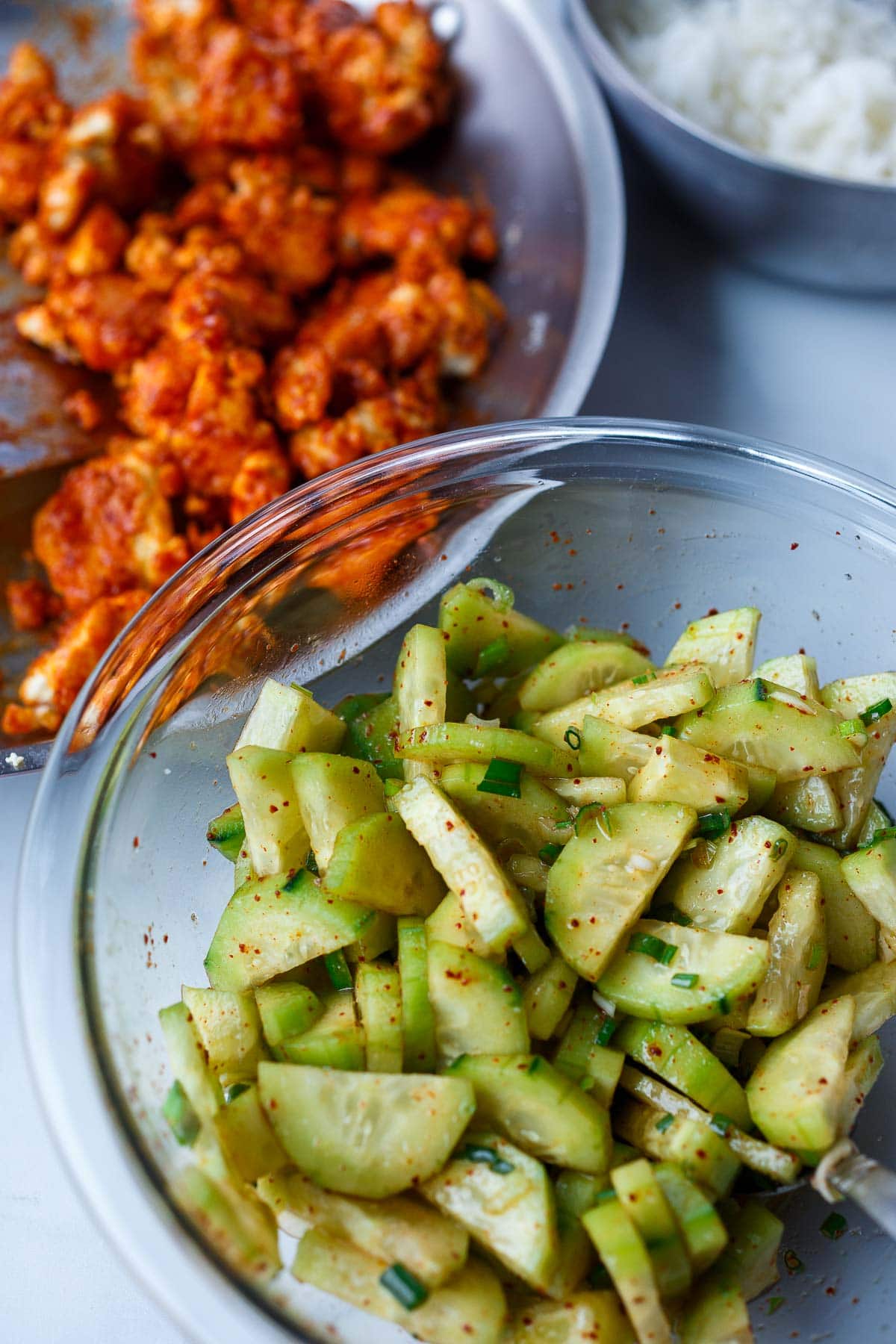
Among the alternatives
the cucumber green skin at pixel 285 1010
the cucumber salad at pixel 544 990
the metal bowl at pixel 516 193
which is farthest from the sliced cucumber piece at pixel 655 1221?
the metal bowl at pixel 516 193

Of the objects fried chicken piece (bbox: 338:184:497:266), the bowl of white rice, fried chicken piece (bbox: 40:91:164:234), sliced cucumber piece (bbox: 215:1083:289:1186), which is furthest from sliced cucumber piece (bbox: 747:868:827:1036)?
fried chicken piece (bbox: 40:91:164:234)

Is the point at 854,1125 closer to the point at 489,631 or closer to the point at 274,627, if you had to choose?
the point at 489,631

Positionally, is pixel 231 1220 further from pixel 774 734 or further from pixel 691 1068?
pixel 774 734

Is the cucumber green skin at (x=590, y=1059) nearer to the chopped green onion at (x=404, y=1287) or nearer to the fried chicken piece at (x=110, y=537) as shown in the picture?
the chopped green onion at (x=404, y=1287)

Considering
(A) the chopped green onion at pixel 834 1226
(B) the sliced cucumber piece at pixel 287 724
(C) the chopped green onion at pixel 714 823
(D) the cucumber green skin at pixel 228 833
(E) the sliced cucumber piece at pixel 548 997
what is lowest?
(A) the chopped green onion at pixel 834 1226

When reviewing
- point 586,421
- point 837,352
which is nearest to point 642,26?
point 837,352

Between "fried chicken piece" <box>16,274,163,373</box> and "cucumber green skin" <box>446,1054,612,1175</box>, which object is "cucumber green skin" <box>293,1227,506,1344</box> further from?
"fried chicken piece" <box>16,274,163,373</box>
